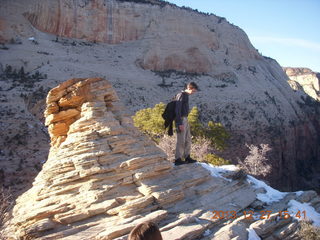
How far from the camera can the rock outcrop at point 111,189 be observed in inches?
172

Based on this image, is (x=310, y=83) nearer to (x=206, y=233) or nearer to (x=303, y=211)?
(x=303, y=211)

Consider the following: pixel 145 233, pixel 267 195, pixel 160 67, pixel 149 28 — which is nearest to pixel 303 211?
pixel 267 195

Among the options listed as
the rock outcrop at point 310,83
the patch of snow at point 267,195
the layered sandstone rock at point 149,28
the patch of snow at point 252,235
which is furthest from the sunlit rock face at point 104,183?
the rock outcrop at point 310,83

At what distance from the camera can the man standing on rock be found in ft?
20.0

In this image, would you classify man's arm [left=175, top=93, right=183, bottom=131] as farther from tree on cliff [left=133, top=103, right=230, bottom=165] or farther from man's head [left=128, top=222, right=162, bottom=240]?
tree on cliff [left=133, top=103, right=230, bottom=165]

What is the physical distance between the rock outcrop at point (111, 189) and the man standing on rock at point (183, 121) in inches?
14.5

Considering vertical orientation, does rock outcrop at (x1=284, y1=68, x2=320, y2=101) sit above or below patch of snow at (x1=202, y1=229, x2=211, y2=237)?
above

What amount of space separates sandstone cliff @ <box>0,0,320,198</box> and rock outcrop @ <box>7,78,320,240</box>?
44.1 ft

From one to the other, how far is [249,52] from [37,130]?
4357 cm

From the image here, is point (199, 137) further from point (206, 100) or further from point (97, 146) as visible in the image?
point (206, 100)

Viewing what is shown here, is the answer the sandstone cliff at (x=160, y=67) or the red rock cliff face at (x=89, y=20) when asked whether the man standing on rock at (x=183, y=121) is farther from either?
the red rock cliff face at (x=89, y=20)

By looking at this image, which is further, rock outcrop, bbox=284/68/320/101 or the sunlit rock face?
rock outcrop, bbox=284/68/320/101

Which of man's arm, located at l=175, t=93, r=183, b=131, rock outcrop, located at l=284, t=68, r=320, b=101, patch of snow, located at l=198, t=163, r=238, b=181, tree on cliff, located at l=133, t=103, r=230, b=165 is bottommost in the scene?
tree on cliff, located at l=133, t=103, r=230, b=165
